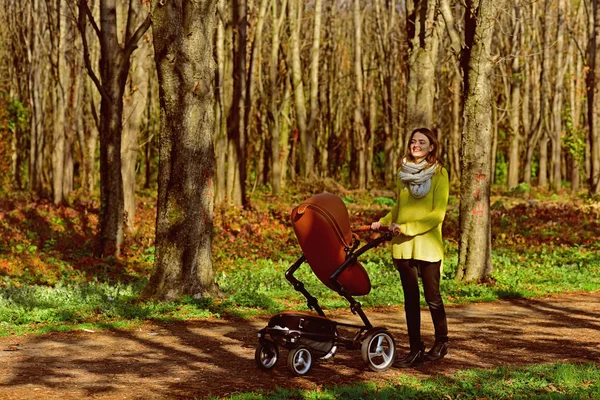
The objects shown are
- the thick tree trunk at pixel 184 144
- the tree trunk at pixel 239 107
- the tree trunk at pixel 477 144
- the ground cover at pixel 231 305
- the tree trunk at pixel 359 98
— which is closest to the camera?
the ground cover at pixel 231 305

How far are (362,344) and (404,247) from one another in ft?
3.05

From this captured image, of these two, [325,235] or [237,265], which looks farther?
[237,265]

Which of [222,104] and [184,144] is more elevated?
[222,104]

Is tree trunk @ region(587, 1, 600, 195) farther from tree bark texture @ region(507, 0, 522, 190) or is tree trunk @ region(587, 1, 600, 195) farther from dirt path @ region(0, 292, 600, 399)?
dirt path @ region(0, 292, 600, 399)

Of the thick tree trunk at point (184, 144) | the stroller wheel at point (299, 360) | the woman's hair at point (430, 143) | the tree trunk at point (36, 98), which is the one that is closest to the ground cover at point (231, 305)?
the stroller wheel at point (299, 360)

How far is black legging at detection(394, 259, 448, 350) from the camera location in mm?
7934

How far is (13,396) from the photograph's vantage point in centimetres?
690

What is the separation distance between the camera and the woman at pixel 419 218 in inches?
308

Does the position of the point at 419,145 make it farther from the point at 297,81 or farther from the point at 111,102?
the point at 297,81

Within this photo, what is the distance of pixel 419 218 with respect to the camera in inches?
309

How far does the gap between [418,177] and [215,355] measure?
2.70 metres

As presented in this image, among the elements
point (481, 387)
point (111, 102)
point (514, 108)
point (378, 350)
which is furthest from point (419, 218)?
point (514, 108)

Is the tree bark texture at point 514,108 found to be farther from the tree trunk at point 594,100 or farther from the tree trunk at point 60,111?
the tree trunk at point 60,111

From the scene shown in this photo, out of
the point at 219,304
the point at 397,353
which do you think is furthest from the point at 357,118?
the point at 397,353
